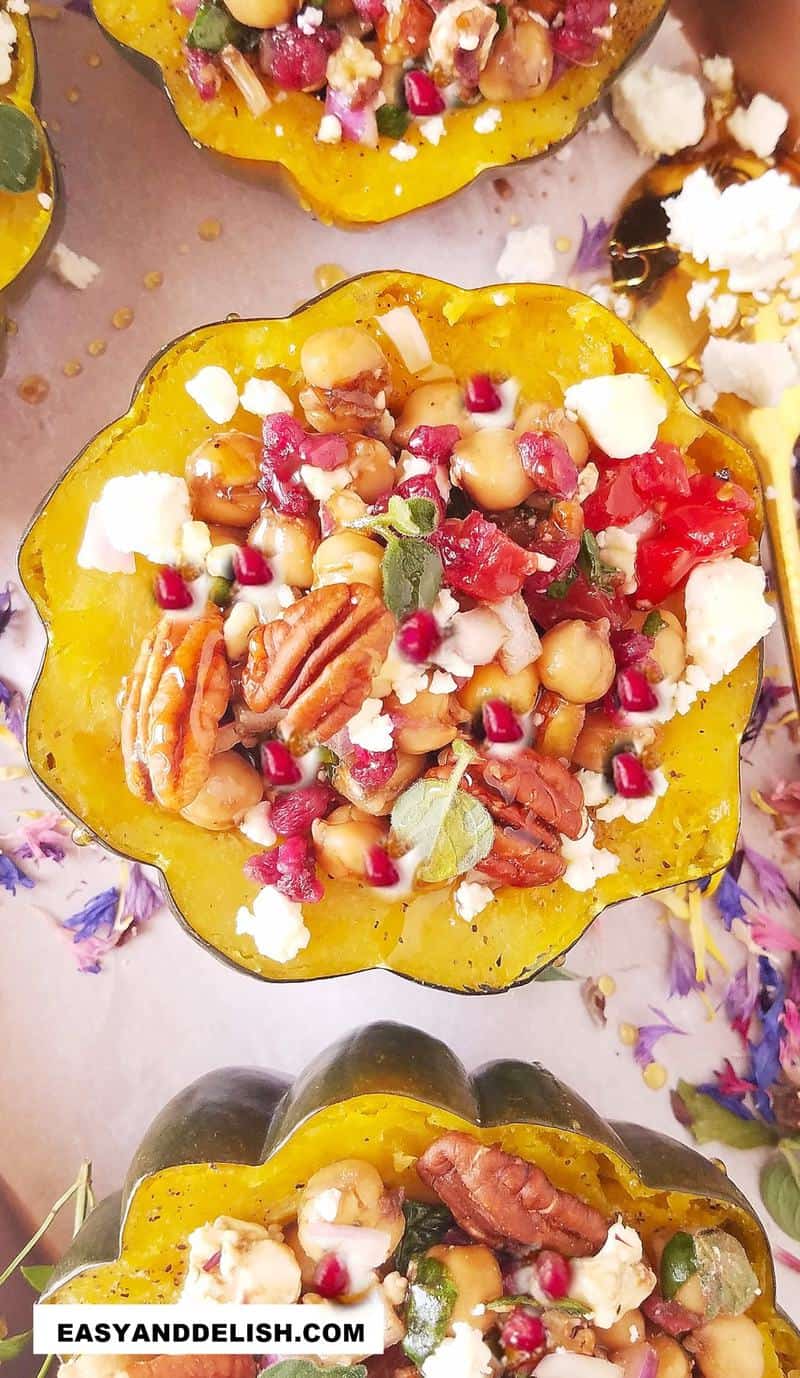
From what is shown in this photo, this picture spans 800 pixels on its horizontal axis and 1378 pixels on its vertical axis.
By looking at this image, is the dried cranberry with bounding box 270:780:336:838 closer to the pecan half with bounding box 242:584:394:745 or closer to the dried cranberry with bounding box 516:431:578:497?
the pecan half with bounding box 242:584:394:745

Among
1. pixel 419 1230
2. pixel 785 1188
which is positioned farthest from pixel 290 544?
pixel 785 1188

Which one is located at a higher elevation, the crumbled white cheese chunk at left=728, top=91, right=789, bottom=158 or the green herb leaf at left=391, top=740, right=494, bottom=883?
the crumbled white cheese chunk at left=728, top=91, right=789, bottom=158

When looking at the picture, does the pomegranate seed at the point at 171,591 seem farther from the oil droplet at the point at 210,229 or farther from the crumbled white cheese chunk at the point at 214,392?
the oil droplet at the point at 210,229

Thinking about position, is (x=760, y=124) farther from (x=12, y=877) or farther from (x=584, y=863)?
(x=12, y=877)

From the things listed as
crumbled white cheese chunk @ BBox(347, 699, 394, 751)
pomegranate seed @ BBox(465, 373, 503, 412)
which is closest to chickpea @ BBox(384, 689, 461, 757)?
crumbled white cheese chunk @ BBox(347, 699, 394, 751)

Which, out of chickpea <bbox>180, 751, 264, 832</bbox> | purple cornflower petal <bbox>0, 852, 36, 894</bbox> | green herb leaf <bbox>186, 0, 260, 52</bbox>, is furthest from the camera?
purple cornflower petal <bbox>0, 852, 36, 894</bbox>

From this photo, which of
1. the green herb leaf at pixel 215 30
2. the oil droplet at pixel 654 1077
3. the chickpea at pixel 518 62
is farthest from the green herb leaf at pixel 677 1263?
the green herb leaf at pixel 215 30
